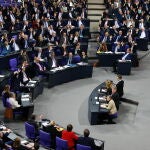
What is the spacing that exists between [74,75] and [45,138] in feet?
24.0

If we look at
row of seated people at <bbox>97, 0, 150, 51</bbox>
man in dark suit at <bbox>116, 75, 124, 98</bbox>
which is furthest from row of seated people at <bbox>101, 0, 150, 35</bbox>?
man in dark suit at <bbox>116, 75, 124, 98</bbox>

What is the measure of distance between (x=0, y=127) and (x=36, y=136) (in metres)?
1.06

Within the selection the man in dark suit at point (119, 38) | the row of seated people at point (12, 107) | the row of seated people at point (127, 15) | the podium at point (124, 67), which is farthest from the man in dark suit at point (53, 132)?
the row of seated people at point (127, 15)

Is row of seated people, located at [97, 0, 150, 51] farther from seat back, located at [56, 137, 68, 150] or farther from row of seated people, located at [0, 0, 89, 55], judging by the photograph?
seat back, located at [56, 137, 68, 150]

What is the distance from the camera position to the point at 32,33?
2047 centimetres

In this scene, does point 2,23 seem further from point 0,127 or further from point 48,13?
point 0,127

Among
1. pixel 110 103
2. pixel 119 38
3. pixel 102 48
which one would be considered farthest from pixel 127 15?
pixel 110 103

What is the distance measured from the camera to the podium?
19078mm

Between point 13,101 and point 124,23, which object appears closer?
point 13,101

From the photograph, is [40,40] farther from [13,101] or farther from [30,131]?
[30,131]

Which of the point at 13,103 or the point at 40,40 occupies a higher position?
the point at 40,40

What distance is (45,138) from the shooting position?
37.9ft

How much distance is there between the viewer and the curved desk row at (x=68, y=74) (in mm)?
17578

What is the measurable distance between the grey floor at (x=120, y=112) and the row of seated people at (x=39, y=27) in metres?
2.82
